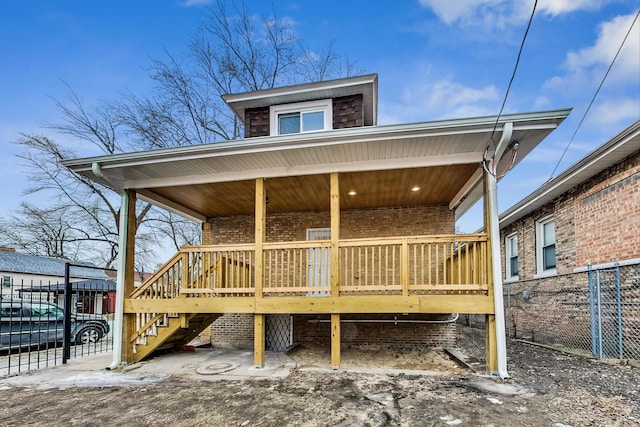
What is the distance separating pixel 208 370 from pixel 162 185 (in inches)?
140

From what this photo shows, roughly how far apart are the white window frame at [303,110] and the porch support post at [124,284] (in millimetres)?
3841

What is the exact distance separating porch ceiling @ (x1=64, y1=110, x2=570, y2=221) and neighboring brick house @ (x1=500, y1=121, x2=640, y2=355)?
78.2 inches

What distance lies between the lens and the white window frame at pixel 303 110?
355 inches

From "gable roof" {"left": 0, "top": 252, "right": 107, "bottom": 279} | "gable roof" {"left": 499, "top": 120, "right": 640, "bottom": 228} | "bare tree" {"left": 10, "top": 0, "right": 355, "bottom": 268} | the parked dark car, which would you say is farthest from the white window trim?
"gable roof" {"left": 0, "top": 252, "right": 107, "bottom": 279}

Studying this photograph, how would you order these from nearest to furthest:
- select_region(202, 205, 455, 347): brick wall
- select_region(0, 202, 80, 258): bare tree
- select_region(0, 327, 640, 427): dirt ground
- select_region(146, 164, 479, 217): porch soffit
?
select_region(0, 327, 640, 427): dirt ground
select_region(146, 164, 479, 217): porch soffit
select_region(202, 205, 455, 347): brick wall
select_region(0, 202, 80, 258): bare tree

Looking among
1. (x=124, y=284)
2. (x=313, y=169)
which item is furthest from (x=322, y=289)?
(x=124, y=284)

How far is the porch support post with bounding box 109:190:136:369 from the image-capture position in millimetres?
6770

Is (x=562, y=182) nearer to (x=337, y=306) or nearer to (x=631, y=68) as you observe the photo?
(x=631, y=68)

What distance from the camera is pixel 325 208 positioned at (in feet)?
30.8

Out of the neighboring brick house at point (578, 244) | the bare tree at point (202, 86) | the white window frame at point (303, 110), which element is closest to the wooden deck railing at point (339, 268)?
the neighboring brick house at point (578, 244)

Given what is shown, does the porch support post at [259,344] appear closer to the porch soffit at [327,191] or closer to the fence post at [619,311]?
the porch soffit at [327,191]

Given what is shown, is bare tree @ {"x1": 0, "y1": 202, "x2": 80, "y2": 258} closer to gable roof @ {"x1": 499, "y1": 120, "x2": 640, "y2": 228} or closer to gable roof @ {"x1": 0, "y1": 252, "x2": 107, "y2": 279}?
gable roof @ {"x1": 0, "y1": 252, "x2": 107, "y2": 279}

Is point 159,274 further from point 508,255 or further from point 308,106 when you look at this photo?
point 508,255

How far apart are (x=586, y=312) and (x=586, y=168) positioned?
2.94 m
